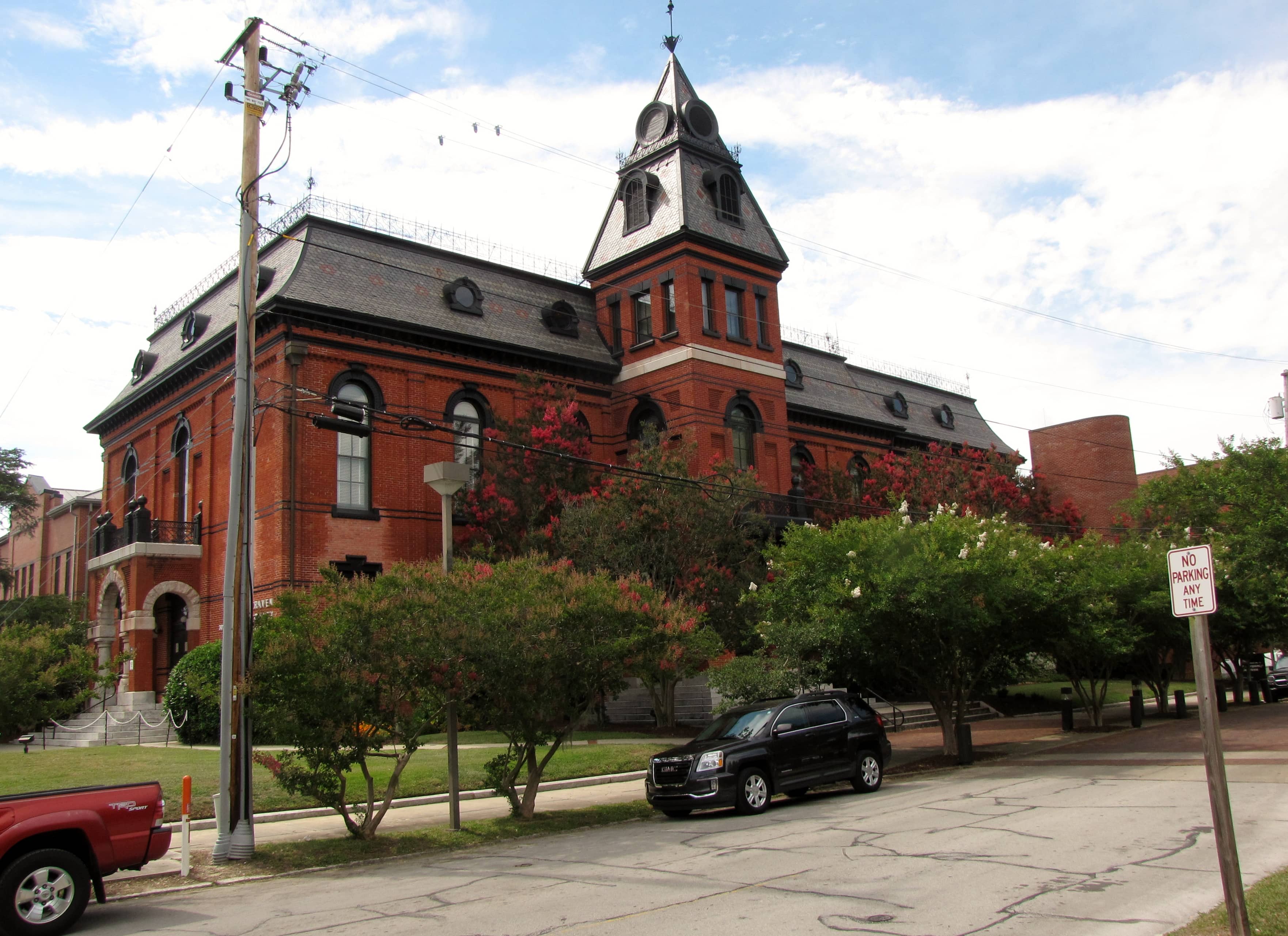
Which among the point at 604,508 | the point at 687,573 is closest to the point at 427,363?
the point at 604,508

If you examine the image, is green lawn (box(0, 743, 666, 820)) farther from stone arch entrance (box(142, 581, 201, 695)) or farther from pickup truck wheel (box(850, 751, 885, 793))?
stone arch entrance (box(142, 581, 201, 695))

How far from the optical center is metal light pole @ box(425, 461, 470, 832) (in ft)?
46.4

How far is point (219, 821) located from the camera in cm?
1216

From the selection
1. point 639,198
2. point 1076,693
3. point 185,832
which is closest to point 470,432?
point 639,198

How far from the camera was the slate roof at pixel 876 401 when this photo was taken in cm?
4422

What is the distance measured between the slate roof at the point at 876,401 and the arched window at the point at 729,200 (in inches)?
280

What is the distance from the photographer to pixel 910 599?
19.1 meters

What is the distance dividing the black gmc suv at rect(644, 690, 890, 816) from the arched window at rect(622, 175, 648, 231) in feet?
76.9

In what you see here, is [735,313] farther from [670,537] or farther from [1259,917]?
[1259,917]

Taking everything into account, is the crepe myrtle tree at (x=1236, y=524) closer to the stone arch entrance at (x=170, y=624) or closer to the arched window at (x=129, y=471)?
the stone arch entrance at (x=170, y=624)

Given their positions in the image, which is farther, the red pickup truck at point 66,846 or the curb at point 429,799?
the curb at point 429,799

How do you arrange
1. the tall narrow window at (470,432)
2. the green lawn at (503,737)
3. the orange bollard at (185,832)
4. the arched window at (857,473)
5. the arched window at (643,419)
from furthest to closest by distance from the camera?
the arched window at (857,473) → the arched window at (643,419) → the tall narrow window at (470,432) → the green lawn at (503,737) → the orange bollard at (185,832)

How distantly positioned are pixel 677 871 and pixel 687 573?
53.3ft

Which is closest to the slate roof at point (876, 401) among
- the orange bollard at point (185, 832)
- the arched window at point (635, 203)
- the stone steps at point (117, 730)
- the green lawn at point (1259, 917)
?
the arched window at point (635, 203)
